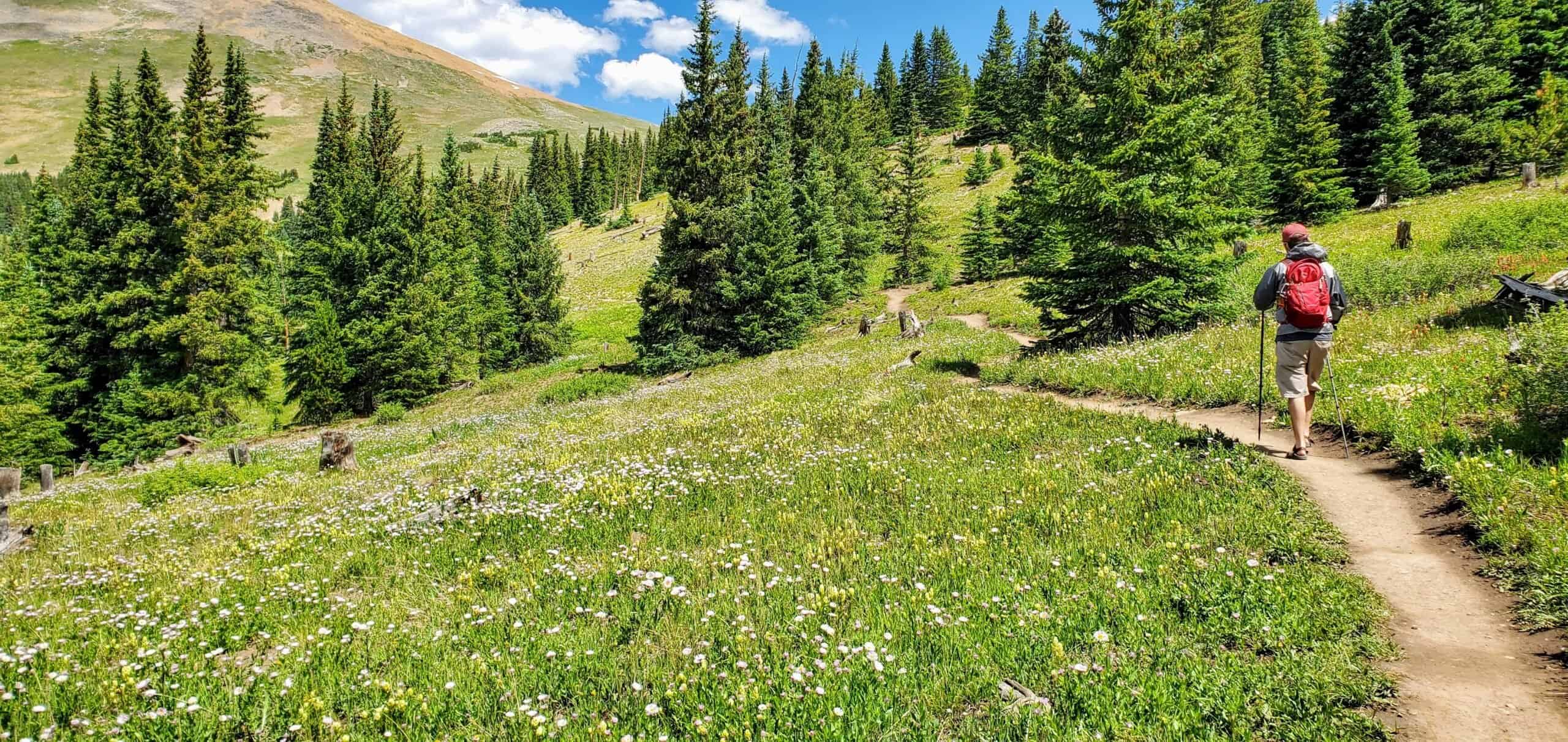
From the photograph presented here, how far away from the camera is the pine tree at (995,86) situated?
99.6m

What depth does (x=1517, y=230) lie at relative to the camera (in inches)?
888

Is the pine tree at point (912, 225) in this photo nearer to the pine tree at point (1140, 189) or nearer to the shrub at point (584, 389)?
the shrub at point (584, 389)

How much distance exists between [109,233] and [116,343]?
584cm

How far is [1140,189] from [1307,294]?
8724mm

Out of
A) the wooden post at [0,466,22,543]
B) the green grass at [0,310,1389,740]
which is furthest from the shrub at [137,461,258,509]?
the green grass at [0,310,1389,740]

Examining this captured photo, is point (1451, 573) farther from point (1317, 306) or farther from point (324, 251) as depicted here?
point (324, 251)

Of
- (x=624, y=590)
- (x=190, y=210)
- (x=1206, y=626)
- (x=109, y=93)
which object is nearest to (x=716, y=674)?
(x=624, y=590)

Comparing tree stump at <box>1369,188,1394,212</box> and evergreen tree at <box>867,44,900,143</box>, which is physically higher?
evergreen tree at <box>867,44,900,143</box>

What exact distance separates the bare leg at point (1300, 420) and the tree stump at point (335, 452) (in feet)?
60.0

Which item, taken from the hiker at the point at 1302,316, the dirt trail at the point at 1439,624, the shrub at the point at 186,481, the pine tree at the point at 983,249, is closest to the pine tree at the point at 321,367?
the shrub at the point at 186,481

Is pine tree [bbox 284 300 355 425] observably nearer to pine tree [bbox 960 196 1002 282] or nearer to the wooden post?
the wooden post

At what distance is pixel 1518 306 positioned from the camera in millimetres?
12336

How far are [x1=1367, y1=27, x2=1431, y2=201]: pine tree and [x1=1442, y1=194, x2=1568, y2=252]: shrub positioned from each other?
1347 centimetres

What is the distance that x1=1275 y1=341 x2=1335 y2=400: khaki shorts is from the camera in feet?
29.0
